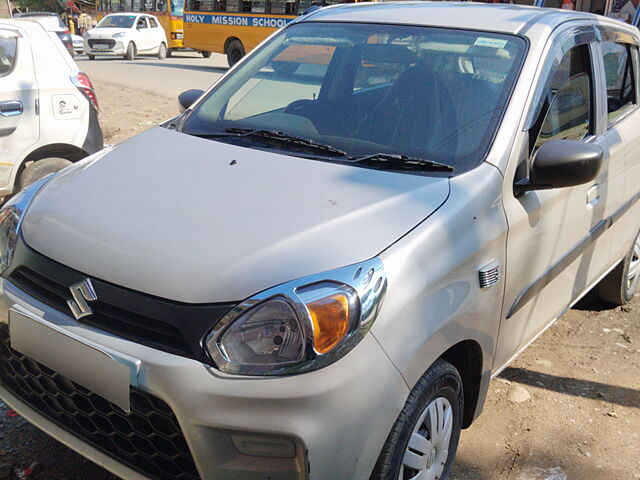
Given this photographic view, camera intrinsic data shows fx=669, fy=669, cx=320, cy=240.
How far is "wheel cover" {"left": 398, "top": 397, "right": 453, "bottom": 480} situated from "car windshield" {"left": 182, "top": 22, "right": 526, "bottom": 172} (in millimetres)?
873

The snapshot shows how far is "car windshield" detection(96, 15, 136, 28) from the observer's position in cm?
2589

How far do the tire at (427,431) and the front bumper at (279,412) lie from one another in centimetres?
12

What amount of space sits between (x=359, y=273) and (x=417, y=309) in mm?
221

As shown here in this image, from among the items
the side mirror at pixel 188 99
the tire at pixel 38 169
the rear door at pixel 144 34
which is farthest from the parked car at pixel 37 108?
the rear door at pixel 144 34

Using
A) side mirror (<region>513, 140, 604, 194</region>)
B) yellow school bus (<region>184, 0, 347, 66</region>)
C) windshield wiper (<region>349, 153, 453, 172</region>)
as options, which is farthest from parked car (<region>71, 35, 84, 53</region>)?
side mirror (<region>513, 140, 604, 194</region>)

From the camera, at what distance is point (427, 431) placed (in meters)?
2.18

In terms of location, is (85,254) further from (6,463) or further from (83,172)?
(6,463)

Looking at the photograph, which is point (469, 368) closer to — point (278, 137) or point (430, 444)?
point (430, 444)

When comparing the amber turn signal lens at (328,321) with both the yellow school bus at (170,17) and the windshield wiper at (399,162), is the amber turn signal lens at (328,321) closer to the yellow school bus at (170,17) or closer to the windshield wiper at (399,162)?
the windshield wiper at (399,162)

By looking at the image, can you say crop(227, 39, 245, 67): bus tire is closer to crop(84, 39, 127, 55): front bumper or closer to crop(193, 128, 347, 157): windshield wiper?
crop(84, 39, 127, 55): front bumper

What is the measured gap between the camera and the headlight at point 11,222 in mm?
2350

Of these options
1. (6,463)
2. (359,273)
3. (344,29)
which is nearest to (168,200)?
(359,273)

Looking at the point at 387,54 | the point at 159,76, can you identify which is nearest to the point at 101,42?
the point at 159,76

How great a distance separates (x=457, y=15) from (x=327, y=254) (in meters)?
1.72
